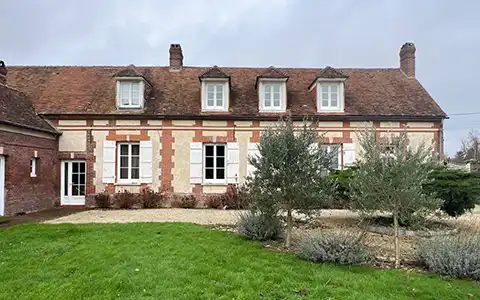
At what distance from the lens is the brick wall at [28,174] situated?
1048cm

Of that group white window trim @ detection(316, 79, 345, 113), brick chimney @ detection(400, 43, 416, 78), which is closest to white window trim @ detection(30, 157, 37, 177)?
white window trim @ detection(316, 79, 345, 113)

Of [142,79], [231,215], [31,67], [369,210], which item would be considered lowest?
[231,215]

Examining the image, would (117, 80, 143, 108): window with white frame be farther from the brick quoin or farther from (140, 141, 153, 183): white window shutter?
(140, 141, 153, 183): white window shutter

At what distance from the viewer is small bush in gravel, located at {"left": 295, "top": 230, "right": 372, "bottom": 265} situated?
5496 mm

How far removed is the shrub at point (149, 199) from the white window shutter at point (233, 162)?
9.11ft

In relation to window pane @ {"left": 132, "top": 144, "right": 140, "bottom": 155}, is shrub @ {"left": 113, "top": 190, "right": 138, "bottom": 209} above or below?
below

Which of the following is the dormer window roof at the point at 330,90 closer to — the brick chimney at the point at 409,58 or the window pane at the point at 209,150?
the brick chimney at the point at 409,58

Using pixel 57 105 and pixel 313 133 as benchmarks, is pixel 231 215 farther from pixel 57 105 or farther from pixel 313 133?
pixel 57 105

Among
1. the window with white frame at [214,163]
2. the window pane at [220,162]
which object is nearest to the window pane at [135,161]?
the window with white frame at [214,163]

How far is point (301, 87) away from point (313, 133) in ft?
29.0

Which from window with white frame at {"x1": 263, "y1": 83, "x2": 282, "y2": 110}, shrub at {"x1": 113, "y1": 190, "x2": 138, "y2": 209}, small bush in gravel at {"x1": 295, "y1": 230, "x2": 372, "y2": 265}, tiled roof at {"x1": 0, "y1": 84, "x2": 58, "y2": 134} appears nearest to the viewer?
small bush in gravel at {"x1": 295, "y1": 230, "x2": 372, "y2": 265}

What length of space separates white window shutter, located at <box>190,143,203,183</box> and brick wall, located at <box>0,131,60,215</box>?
5.10 metres

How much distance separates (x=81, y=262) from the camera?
5398mm

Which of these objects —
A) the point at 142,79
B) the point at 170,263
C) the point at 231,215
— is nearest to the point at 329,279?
the point at 170,263
